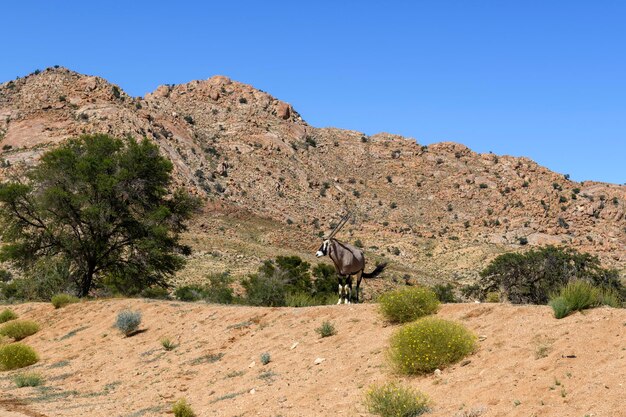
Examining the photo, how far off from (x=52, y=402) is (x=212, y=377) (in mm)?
4105

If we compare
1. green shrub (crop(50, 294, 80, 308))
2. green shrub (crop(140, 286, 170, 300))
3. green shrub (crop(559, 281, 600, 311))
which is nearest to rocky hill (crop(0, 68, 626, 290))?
green shrub (crop(140, 286, 170, 300))

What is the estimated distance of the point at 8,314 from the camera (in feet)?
93.4

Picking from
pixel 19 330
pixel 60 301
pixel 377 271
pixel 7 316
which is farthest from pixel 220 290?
pixel 377 271

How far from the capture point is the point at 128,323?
73.2 feet

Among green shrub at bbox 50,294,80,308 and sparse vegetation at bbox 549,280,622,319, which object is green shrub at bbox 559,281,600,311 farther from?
green shrub at bbox 50,294,80,308

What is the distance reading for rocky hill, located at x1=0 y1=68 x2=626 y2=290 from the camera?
75.3 m

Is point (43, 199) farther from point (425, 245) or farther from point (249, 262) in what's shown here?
point (425, 245)

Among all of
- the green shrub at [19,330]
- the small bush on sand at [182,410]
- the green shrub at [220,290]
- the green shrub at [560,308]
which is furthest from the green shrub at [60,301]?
the green shrub at [560,308]

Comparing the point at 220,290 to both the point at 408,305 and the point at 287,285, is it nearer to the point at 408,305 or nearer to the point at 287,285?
the point at 287,285

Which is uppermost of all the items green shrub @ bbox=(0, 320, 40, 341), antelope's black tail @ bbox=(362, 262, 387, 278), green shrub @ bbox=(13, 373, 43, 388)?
antelope's black tail @ bbox=(362, 262, 387, 278)

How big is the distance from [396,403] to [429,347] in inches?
88.7

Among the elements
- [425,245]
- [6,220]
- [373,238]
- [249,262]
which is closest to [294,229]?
[373,238]

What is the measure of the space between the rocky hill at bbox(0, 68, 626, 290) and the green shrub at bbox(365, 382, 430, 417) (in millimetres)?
43126

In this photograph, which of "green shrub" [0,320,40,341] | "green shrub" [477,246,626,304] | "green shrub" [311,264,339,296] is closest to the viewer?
"green shrub" [0,320,40,341]
